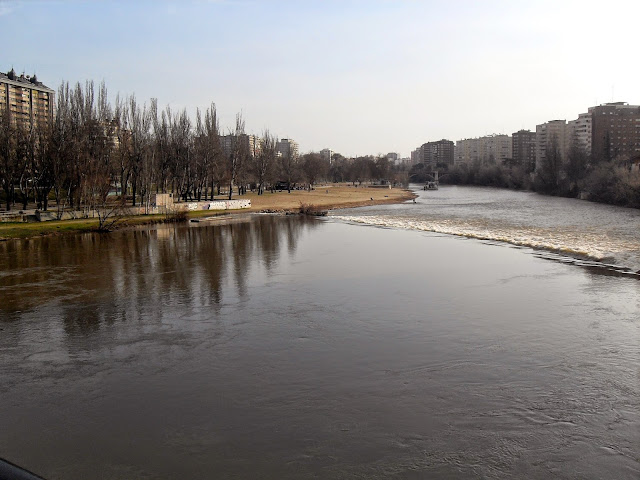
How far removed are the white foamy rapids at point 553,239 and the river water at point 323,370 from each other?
29.2 inches

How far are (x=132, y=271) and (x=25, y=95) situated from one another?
85.4 meters

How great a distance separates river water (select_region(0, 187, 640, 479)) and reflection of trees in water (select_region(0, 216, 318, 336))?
0.13 meters

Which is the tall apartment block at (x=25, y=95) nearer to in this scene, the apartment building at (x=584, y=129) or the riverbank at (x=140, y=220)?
the riverbank at (x=140, y=220)

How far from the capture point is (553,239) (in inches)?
1142

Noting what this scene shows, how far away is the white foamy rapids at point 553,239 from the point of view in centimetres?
2223

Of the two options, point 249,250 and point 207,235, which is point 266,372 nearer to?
point 249,250

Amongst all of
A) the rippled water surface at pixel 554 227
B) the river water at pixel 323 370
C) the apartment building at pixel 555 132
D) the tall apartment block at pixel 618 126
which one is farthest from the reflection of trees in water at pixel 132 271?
the apartment building at pixel 555 132

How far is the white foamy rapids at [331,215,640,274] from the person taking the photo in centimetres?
2223

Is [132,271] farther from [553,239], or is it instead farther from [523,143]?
[523,143]

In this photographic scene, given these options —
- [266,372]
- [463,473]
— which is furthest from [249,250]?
[463,473]

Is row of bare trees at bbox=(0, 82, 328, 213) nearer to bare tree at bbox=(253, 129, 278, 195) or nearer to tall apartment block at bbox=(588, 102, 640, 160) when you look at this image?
bare tree at bbox=(253, 129, 278, 195)

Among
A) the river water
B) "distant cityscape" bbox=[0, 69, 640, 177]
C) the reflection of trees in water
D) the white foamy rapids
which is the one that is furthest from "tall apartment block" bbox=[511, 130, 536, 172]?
the river water

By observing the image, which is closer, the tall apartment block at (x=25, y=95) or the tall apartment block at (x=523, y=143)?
the tall apartment block at (x=25, y=95)

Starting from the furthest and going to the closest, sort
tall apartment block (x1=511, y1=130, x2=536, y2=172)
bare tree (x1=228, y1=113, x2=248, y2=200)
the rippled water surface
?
tall apartment block (x1=511, y1=130, x2=536, y2=172) → bare tree (x1=228, y1=113, x2=248, y2=200) → the rippled water surface
